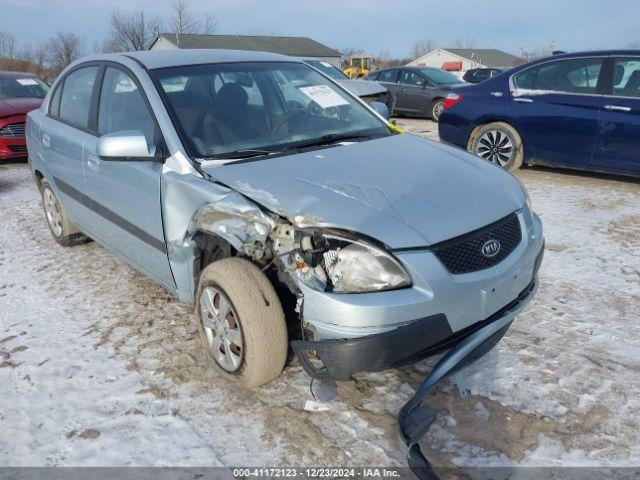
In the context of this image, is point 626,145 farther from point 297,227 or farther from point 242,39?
point 242,39

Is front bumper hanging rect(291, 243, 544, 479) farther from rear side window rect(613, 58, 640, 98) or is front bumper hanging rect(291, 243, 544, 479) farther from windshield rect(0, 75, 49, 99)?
windshield rect(0, 75, 49, 99)

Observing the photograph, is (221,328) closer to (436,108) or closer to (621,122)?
(621,122)

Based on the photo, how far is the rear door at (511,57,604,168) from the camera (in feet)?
19.7

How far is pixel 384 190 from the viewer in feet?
8.11

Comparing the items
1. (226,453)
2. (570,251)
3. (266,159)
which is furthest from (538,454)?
(570,251)

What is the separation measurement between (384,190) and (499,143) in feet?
15.9

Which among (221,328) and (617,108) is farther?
(617,108)

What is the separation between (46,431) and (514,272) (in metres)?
2.28

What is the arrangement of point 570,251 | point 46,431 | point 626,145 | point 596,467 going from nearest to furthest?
point 596,467 < point 46,431 < point 570,251 < point 626,145

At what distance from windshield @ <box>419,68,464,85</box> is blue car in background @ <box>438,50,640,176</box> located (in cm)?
632

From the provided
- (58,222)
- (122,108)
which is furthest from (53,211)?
(122,108)

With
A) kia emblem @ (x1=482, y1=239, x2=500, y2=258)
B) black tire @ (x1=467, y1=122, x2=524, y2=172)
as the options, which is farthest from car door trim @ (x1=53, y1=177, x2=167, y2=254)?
black tire @ (x1=467, y1=122, x2=524, y2=172)

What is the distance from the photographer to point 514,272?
2.44m

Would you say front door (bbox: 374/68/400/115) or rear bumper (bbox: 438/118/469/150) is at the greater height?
front door (bbox: 374/68/400/115)
